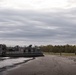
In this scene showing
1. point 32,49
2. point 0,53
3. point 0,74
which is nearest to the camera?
point 0,74

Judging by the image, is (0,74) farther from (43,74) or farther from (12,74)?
(43,74)

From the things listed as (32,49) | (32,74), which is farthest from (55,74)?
(32,49)

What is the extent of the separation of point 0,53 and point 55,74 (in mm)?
97878

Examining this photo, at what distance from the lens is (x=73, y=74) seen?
29141 millimetres

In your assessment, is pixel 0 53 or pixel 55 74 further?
pixel 0 53

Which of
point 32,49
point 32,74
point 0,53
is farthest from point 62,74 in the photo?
point 32,49

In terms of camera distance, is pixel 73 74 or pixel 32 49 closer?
pixel 73 74

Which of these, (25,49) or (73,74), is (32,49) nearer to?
(25,49)

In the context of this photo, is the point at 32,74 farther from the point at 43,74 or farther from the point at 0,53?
the point at 0,53

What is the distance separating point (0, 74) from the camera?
1127 inches

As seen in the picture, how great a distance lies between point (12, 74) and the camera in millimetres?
29266

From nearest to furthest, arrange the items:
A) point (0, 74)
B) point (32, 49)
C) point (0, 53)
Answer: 1. point (0, 74)
2. point (0, 53)
3. point (32, 49)

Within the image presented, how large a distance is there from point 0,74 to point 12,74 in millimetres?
1409

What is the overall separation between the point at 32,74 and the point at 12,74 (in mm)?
2252
